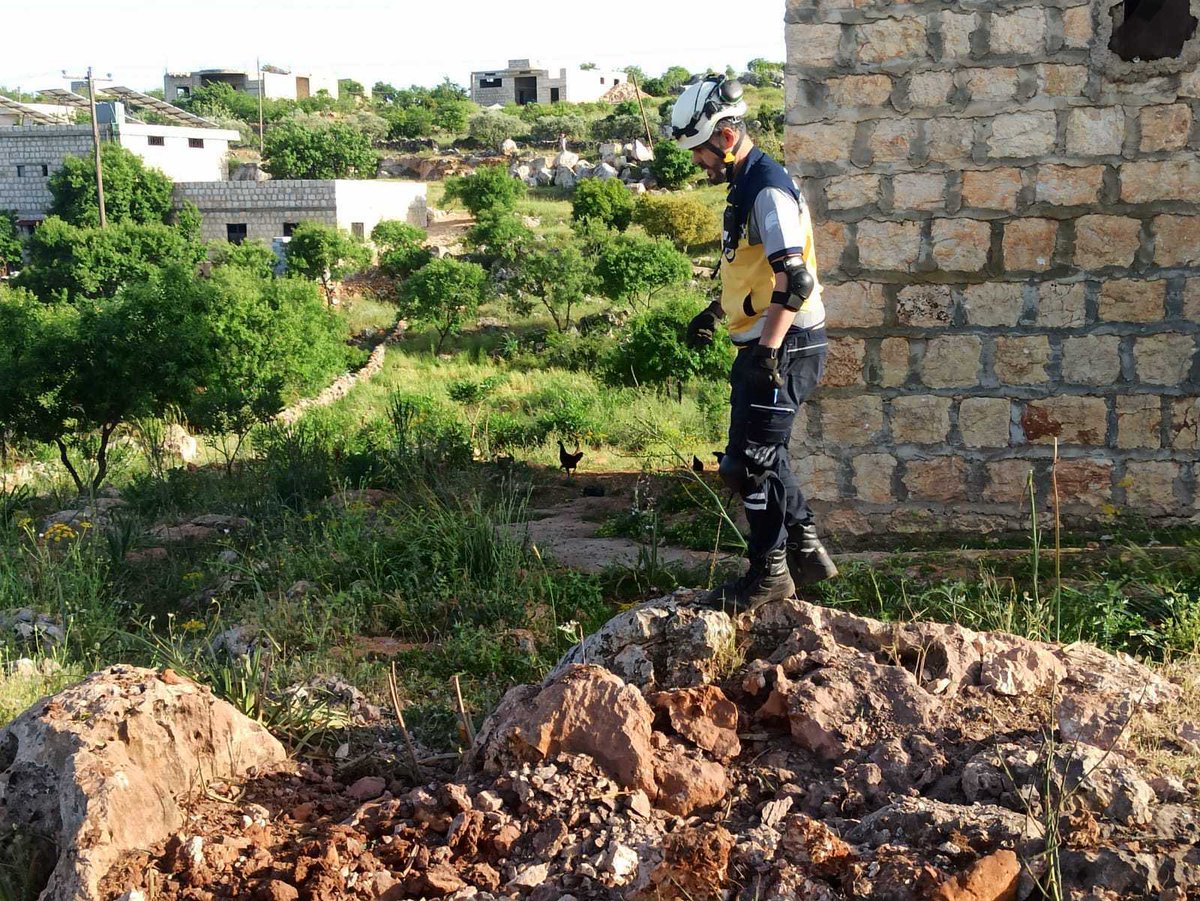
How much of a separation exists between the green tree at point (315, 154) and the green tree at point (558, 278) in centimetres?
2157

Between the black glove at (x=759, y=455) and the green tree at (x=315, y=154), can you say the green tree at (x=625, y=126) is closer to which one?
the green tree at (x=315, y=154)

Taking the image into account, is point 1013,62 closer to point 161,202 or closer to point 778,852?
point 778,852

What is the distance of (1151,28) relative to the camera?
5398 millimetres

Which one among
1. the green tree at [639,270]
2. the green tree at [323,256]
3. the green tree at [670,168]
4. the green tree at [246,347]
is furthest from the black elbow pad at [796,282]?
the green tree at [670,168]

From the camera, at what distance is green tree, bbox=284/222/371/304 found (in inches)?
1362

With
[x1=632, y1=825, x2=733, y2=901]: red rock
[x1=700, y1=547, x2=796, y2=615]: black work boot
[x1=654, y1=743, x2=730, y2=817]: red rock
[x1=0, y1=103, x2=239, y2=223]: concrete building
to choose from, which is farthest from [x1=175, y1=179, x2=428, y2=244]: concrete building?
[x1=632, y1=825, x2=733, y2=901]: red rock

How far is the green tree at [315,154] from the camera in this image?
48.2 meters

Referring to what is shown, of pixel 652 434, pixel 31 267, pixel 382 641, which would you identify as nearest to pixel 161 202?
pixel 31 267

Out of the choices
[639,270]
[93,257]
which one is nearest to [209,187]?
[93,257]

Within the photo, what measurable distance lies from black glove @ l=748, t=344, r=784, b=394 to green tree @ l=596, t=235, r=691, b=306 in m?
24.5

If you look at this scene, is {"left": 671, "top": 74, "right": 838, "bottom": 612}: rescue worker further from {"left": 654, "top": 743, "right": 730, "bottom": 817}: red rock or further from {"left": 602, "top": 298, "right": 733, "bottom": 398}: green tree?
{"left": 602, "top": 298, "right": 733, "bottom": 398}: green tree

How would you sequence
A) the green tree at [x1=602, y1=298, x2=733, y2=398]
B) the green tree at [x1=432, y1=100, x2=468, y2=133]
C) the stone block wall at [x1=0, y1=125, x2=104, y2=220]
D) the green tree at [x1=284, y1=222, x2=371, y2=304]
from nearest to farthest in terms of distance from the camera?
the green tree at [x1=602, y1=298, x2=733, y2=398] < the green tree at [x1=284, y1=222, x2=371, y2=304] < the stone block wall at [x1=0, y1=125, x2=104, y2=220] < the green tree at [x1=432, y1=100, x2=468, y2=133]

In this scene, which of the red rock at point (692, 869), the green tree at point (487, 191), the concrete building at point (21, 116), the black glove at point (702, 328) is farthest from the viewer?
the concrete building at point (21, 116)

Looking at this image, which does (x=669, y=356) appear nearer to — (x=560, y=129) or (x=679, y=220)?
(x=679, y=220)
